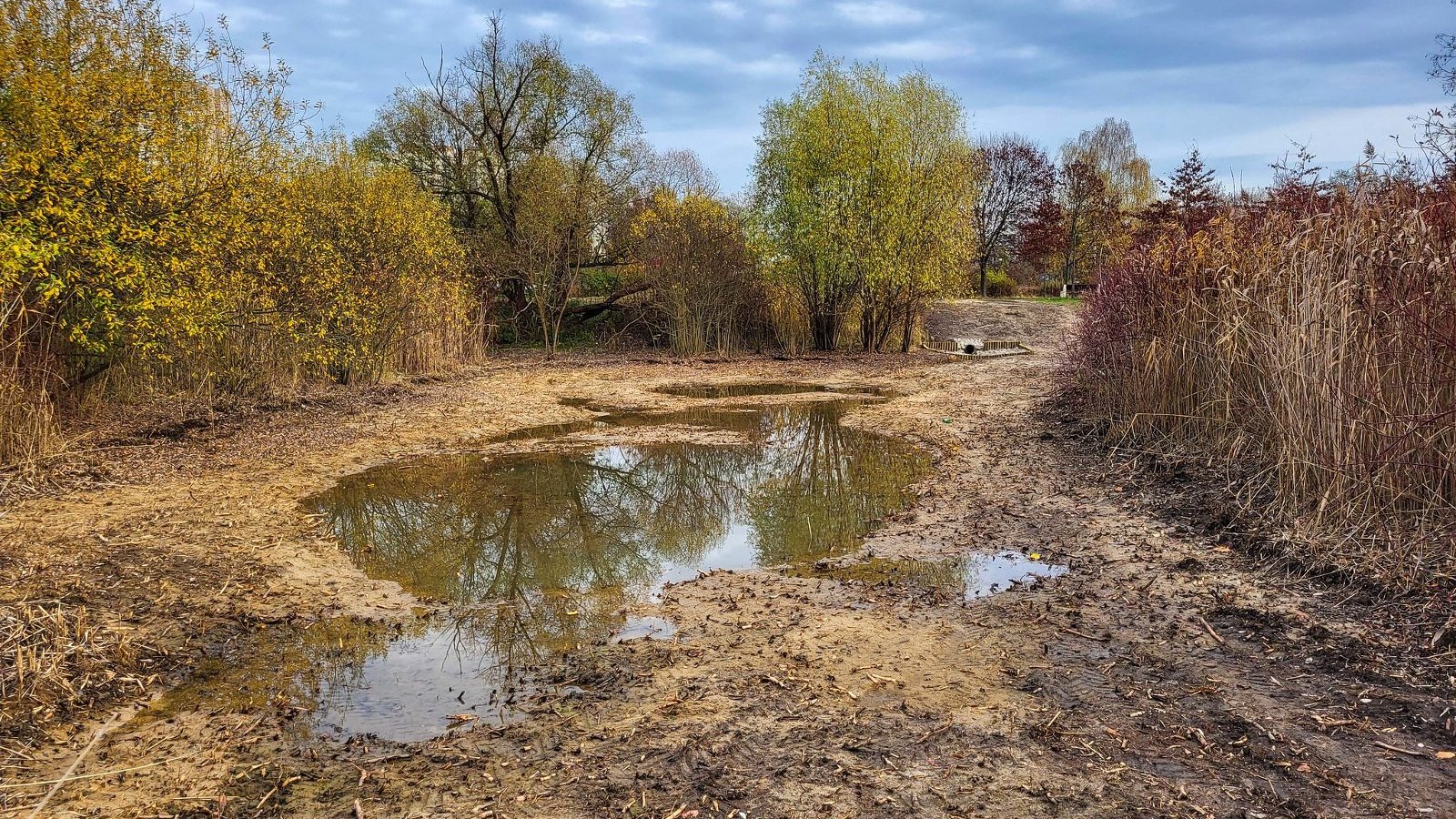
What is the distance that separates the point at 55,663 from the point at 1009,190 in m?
44.4

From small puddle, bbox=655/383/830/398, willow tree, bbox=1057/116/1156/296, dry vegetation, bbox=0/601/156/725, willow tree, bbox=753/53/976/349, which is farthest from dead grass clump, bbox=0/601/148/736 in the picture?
willow tree, bbox=1057/116/1156/296

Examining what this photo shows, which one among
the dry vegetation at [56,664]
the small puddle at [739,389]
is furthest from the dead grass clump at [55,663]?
the small puddle at [739,389]

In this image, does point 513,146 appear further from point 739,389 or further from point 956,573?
point 956,573

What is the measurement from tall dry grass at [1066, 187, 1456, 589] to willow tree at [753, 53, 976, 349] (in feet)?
44.9

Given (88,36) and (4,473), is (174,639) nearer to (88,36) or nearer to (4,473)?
(4,473)

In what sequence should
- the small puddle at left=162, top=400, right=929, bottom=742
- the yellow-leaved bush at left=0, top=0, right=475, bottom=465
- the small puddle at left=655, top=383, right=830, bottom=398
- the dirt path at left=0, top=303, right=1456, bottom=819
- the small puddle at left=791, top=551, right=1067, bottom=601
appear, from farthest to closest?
the small puddle at left=655, top=383, right=830, bottom=398 → the yellow-leaved bush at left=0, top=0, right=475, bottom=465 → the small puddle at left=791, top=551, right=1067, bottom=601 → the small puddle at left=162, top=400, right=929, bottom=742 → the dirt path at left=0, top=303, right=1456, bottom=819

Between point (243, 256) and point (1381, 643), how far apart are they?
1123 cm

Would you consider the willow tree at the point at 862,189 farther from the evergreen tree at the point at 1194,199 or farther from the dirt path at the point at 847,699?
the dirt path at the point at 847,699

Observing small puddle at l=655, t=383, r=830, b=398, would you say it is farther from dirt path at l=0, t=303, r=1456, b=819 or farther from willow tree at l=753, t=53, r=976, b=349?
dirt path at l=0, t=303, r=1456, b=819

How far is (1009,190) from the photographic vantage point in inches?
1684

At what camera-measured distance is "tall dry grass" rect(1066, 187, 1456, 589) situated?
16.4ft

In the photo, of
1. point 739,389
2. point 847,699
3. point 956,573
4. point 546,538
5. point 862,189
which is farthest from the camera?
point 862,189

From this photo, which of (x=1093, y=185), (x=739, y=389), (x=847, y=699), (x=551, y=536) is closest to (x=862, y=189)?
(x=739, y=389)

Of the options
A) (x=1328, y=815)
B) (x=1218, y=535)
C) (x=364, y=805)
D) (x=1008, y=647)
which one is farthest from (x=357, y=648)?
(x=1218, y=535)
